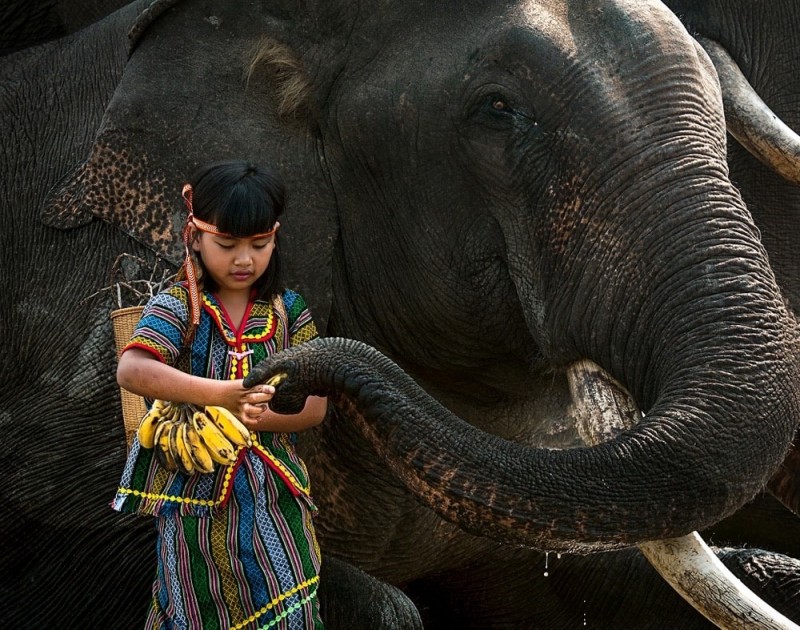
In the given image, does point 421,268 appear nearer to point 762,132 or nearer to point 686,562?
point 686,562

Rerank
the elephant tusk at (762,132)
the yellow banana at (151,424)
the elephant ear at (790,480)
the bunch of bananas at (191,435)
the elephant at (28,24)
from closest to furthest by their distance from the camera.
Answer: the bunch of bananas at (191,435) → the yellow banana at (151,424) → the elephant ear at (790,480) → the elephant tusk at (762,132) → the elephant at (28,24)

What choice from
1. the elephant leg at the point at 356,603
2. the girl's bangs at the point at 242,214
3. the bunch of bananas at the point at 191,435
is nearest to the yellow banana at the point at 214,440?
the bunch of bananas at the point at 191,435

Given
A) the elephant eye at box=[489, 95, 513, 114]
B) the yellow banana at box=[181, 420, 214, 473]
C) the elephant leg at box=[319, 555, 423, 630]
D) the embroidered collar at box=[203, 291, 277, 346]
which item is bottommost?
the elephant leg at box=[319, 555, 423, 630]

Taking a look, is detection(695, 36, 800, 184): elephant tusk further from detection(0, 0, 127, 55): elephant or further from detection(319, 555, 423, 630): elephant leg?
detection(0, 0, 127, 55): elephant

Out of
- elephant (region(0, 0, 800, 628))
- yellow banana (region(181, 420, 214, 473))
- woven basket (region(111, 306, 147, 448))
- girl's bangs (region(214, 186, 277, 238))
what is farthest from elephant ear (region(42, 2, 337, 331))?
yellow banana (region(181, 420, 214, 473))

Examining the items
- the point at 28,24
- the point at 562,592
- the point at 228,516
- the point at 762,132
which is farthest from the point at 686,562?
the point at 28,24

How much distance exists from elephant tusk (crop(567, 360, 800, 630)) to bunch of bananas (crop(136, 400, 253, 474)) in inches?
28.6

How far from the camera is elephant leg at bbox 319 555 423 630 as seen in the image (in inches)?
164

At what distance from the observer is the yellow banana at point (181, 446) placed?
3.55 m

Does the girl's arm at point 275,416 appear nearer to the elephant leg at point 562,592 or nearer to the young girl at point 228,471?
the young girl at point 228,471

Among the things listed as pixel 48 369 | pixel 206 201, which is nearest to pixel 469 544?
pixel 48 369

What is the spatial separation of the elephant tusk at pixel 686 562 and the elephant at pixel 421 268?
2.5 inches

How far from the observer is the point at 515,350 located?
4199mm

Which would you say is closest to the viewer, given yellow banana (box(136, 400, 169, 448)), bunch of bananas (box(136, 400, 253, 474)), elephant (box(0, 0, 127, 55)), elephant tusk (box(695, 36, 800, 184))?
bunch of bananas (box(136, 400, 253, 474))
